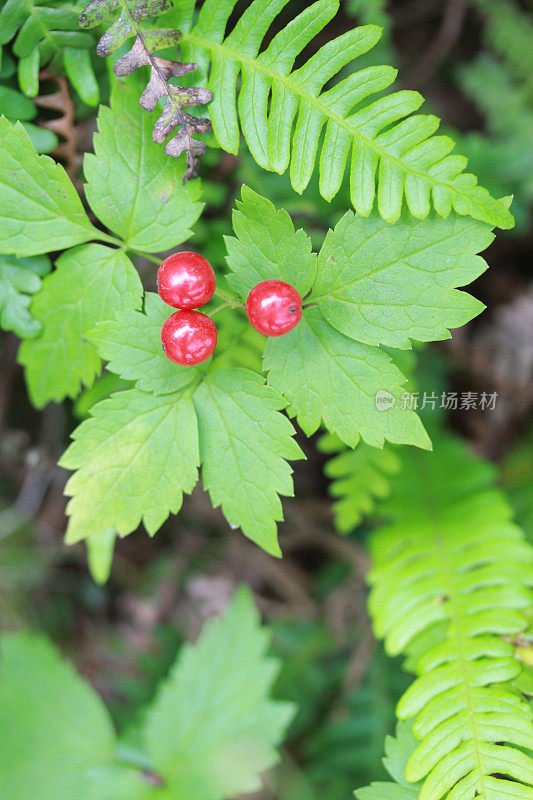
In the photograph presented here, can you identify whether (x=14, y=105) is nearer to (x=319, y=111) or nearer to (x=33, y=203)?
(x=33, y=203)

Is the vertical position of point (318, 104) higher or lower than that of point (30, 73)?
lower

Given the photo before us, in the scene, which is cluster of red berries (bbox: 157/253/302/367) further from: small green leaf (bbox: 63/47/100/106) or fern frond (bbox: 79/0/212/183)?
small green leaf (bbox: 63/47/100/106)

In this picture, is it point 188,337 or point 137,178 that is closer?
point 188,337

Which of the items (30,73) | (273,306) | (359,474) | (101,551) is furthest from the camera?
(359,474)

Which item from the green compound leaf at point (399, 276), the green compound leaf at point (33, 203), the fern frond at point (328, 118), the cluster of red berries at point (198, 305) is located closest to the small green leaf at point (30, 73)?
the green compound leaf at point (33, 203)

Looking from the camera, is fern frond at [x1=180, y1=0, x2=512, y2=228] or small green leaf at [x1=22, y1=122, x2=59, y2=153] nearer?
fern frond at [x1=180, y1=0, x2=512, y2=228]

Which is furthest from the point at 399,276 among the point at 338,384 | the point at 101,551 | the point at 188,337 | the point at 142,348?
the point at 101,551

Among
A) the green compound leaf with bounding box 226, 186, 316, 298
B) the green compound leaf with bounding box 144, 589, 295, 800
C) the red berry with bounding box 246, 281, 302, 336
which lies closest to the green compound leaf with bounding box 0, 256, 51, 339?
the green compound leaf with bounding box 226, 186, 316, 298
